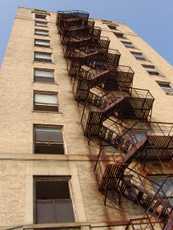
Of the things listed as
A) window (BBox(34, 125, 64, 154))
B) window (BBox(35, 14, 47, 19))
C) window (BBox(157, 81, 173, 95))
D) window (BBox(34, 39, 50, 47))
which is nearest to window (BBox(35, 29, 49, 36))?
window (BBox(34, 39, 50, 47))

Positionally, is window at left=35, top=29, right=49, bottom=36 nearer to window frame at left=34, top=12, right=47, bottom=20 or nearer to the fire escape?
the fire escape

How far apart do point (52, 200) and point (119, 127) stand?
647cm

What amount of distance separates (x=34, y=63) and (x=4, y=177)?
13.6m

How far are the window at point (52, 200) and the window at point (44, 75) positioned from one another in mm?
10638

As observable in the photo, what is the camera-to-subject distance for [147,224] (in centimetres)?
1314

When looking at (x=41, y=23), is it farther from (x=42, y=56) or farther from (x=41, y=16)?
(x=42, y=56)

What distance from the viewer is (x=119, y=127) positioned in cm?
1977

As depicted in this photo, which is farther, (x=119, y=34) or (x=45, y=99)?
(x=119, y=34)

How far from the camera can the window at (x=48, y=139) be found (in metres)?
17.4

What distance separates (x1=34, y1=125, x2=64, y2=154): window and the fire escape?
4.48 feet

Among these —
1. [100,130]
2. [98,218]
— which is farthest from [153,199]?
[100,130]

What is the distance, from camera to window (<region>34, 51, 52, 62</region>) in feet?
92.5

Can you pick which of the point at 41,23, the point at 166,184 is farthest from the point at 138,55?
the point at 166,184

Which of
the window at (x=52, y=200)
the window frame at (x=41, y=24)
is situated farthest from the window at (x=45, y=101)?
the window frame at (x=41, y=24)
